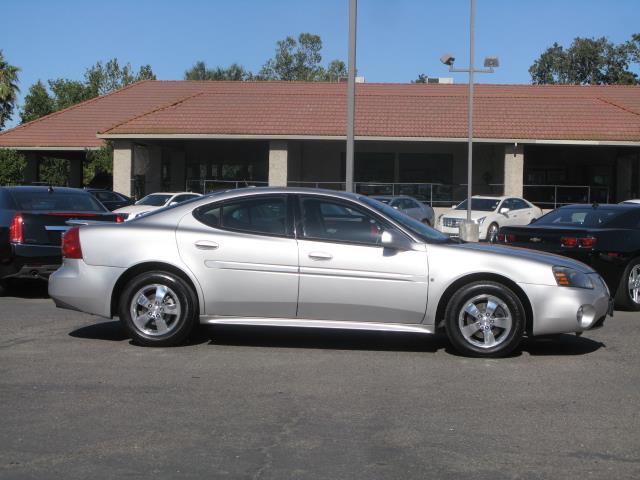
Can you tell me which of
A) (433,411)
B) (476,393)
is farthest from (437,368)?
(433,411)

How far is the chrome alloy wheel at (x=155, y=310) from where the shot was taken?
784 cm

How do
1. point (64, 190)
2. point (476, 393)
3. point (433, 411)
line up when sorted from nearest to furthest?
point (433, 411)
point (476, 393)
point (64, 190)

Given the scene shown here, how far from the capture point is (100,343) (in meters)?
8.23

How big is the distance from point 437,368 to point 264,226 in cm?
203

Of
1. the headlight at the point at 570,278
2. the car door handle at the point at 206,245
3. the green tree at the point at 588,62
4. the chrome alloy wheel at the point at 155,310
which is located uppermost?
the green tree at the point at 588,62

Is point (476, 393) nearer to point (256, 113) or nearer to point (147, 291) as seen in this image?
point (147, 291)

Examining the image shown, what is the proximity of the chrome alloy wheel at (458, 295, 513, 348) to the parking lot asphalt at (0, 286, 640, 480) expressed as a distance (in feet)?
0.80

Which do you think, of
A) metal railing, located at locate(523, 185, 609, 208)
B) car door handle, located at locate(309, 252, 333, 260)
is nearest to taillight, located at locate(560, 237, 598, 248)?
car door handle, located at locate(309, 252, 333, 260)

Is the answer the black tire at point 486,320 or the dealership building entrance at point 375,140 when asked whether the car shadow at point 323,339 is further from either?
the dealership building entrance at point 375,140

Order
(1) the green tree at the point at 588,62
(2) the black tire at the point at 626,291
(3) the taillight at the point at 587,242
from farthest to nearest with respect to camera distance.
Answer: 1. (1) the green tree at the point at 588,62
2. (2) the black tire at the point at 626,291
3. (3) the taillight at the point at 587,242

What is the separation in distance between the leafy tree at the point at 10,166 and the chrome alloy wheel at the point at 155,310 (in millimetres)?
31374

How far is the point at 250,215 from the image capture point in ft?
26.0

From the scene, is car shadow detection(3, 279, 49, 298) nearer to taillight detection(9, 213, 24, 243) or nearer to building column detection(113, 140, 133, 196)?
taillight detection(9, 213, 24, 243)

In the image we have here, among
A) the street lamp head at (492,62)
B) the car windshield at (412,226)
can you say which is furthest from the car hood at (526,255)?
the street lamp head at (492,62)
